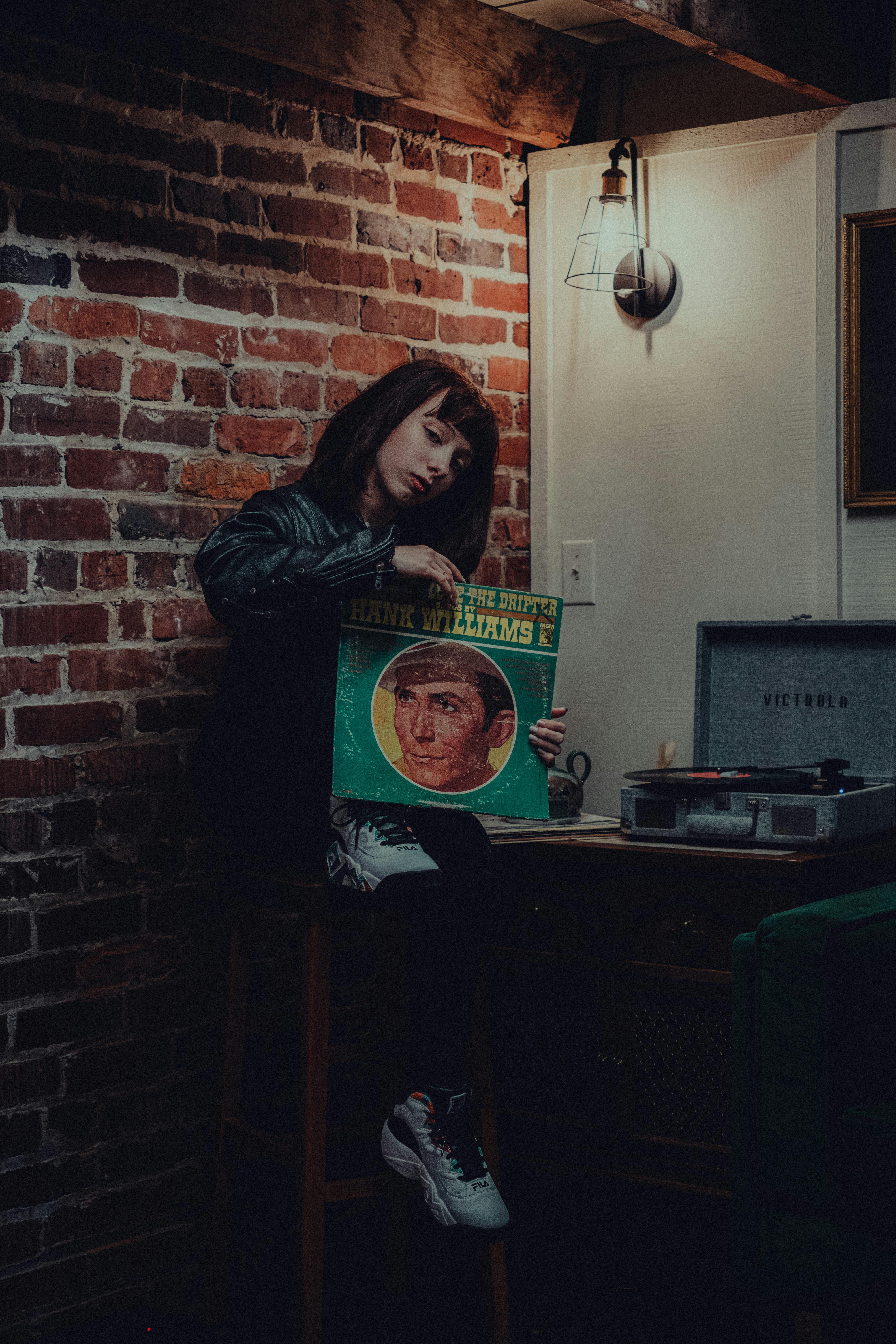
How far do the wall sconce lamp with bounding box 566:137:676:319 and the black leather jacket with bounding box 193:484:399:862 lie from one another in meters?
1.06

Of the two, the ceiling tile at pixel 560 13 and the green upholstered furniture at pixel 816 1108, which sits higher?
the ceiling tile at pixel 560 13

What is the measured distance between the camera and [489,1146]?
231 cm

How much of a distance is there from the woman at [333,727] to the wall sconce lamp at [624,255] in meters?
0.75

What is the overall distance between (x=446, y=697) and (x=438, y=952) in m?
0.40

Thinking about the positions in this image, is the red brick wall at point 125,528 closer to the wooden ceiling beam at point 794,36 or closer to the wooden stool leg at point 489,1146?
the wooden stool leg at point 489,1146

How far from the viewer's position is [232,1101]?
2.36 metres

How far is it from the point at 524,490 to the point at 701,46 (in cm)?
102

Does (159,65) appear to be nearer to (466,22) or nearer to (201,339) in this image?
(201,339)

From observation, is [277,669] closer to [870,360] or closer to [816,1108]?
[816,1108]

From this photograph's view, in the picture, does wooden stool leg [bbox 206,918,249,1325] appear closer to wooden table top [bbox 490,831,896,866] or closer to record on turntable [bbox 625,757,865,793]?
wooden table top [bbox 490,831,896,866]

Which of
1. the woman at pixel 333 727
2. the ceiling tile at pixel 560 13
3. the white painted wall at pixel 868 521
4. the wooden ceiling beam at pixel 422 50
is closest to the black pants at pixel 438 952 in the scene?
the woman at pixel 333 727

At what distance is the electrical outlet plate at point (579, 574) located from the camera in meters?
3.04

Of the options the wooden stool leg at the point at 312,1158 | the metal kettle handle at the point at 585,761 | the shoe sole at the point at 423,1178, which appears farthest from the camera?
the metal kettle handle at the point at 585,761

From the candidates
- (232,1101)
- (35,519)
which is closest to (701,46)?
(35,519)
